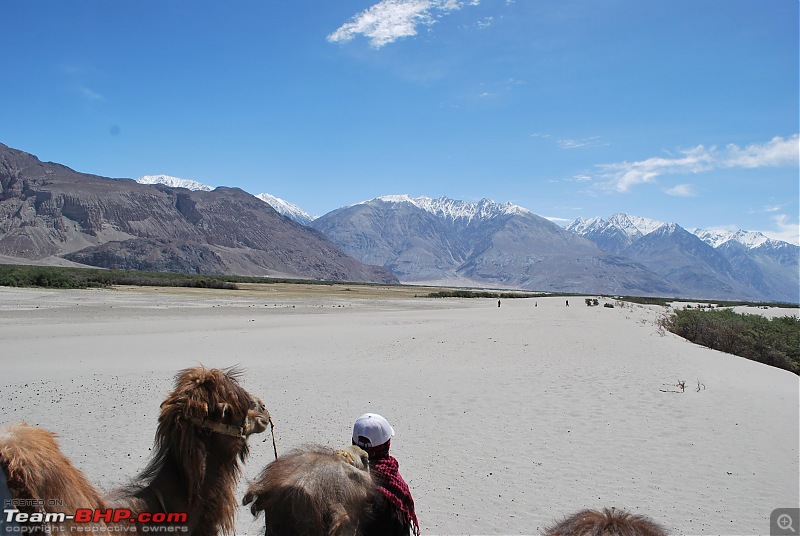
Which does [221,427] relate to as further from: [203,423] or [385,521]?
[385,521]

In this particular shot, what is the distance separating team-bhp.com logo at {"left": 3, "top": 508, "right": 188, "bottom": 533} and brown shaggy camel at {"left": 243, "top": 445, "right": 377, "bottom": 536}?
15.7 inches

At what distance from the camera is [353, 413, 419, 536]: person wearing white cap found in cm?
251

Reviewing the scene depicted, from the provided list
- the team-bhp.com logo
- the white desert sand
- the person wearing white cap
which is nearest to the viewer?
the team-bhp.com logo

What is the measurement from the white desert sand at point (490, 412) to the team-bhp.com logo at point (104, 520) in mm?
2958

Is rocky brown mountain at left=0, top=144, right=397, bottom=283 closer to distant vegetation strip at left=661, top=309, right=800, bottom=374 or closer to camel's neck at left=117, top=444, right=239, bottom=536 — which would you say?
distant vegetation strip at left=661, top=309, right=800, bottom=374

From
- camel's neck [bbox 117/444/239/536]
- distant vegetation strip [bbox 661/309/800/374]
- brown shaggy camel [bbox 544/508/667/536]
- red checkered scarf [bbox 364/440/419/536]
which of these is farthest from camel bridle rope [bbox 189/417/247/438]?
distant vegetation strip [bbox 661/309/800/374]

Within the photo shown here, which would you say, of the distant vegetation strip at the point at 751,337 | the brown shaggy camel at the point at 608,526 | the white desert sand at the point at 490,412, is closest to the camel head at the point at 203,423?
the brown shaggy camel at the point at 608,526

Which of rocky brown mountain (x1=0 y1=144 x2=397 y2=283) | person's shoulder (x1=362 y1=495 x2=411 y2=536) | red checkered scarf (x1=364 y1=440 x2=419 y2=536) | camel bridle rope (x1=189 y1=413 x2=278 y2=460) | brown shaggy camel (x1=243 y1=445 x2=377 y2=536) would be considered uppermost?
rocky brown mountain (x1=0 y1=144 x2=397 y2=283)

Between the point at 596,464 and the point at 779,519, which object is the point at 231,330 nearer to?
the point at 596,464

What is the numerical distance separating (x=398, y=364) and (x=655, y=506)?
9714mm

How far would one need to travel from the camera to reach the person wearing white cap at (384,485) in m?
2.51

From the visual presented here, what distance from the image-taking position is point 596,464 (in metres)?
7.14

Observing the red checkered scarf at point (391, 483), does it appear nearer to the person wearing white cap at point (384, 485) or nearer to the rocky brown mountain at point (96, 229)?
the person wearing white cap at point (384, 485)

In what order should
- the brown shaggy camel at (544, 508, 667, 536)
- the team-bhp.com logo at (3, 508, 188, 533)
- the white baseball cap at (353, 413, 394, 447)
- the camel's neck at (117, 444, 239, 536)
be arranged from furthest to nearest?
the white baseball cap at (353, 413, 394, 447)
the camel's neck at (117, 444, 239, 536)
the brown shaggy camel at (544, 508, 667, 536)
the team-bhp.com logo at (3, 508, 188, 533)
